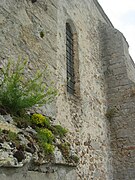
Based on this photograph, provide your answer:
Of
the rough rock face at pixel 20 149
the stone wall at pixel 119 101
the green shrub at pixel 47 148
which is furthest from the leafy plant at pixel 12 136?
the stone wall at pixel 119 101

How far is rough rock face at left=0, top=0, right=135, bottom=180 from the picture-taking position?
12.6 feet

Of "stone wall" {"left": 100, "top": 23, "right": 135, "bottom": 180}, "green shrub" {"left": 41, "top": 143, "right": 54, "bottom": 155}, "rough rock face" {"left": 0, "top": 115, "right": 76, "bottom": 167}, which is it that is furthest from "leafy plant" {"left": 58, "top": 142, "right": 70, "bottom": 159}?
"stone wall" {"left": 100, "top": 23, "right": 135, "bottom": 180}

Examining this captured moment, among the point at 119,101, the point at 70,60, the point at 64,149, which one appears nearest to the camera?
the point at 64,149

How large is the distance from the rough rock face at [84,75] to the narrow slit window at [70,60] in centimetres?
15

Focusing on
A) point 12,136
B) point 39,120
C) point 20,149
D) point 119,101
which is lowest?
point 20,149

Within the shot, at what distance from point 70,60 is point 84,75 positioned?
650 millimetres

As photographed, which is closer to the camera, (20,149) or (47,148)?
(20,149)

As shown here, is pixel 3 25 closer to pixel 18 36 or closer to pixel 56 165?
pixel 18 36

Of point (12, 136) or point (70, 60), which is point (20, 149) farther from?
point (70, 60)

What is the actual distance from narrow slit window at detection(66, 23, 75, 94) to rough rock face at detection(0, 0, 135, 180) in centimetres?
15

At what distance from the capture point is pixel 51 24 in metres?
4.90

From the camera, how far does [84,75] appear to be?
24.2 feet

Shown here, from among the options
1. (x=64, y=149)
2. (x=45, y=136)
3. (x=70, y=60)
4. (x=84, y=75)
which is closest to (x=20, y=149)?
(x=45, y=136)

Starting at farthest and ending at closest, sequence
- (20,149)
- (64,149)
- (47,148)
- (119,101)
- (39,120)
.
→ (119,101) < (39,120) < (64,149) < (47,148) < (20,149)
